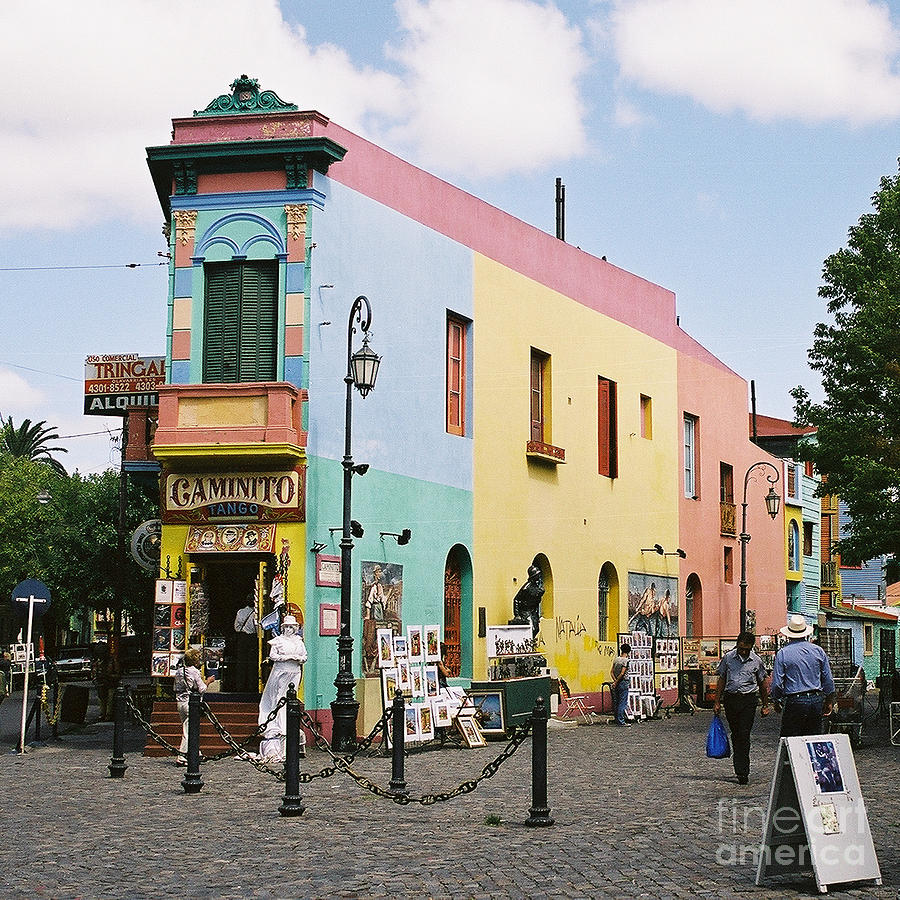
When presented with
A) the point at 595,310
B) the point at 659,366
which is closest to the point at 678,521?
the point at 659,366

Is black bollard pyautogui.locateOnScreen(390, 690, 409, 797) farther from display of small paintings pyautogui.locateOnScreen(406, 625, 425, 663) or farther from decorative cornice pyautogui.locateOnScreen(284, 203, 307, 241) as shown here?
decorative cornice pyautogui.locateOnScreen(284, 203, 307, 241)

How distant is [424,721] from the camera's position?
2148 cm

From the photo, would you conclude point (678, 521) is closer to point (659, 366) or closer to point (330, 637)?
point (659, 366)

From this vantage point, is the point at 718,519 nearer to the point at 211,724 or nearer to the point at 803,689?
the point at 211,724

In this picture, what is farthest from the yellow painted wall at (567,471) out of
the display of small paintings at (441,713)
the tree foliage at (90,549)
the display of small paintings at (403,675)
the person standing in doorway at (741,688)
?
the tree foliage at (90,549)

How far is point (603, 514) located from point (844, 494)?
21.0 ft

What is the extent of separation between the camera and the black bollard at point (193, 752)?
610 inches

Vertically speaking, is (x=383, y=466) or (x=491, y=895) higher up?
(x=383, y=466)

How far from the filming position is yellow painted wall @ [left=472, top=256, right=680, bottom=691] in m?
27.1

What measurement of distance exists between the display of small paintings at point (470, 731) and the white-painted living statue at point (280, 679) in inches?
134

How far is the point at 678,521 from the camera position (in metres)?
35.8

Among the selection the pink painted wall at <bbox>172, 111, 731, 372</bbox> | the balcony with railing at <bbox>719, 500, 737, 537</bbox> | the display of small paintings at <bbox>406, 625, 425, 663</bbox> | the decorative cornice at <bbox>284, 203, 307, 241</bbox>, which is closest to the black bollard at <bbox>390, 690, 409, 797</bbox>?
the display of small paintings at <bbox>406, 625, 425, 663</bbox>

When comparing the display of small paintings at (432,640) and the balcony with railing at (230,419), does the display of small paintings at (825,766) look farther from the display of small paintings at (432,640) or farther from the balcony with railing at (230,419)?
the display of small paintings at (432,640)

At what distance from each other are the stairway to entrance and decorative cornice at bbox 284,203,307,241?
7117mm
